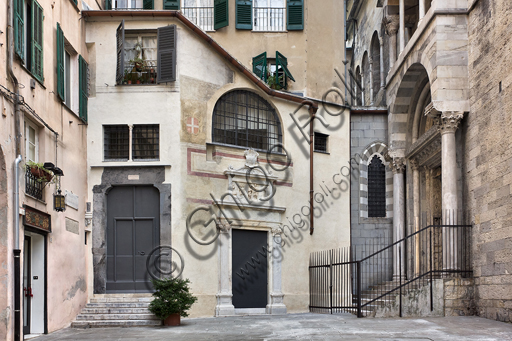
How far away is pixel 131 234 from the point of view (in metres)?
17.2

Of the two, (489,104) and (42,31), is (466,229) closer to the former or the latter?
(489,104)

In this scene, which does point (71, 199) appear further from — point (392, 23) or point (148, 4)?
point (392, 23)

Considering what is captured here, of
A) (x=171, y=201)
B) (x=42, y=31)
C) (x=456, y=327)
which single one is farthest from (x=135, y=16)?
(x=456, y=327)

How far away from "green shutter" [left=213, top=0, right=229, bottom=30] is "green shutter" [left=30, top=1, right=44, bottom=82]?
8.14 metres

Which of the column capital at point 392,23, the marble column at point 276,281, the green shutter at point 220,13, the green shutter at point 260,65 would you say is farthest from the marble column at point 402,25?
the marble column at point 276,281

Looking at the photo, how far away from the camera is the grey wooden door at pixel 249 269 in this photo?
18219mm

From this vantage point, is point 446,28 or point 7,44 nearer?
point 7,44

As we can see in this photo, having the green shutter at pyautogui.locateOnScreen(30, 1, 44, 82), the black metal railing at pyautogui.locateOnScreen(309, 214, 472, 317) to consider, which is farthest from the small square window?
the green shutter at pyautogui.locateOnScreen(30, 1, 44, 82)

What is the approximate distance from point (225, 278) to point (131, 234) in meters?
2.83

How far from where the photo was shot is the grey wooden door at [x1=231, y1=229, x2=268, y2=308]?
1822cm

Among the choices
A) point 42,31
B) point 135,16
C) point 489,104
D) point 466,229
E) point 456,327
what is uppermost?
point 135,16

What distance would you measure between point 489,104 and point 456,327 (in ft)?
16.7

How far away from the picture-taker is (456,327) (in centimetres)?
1306

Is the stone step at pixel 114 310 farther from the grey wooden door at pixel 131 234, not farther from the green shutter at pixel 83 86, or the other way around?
the green shutter at pixel 83 86
